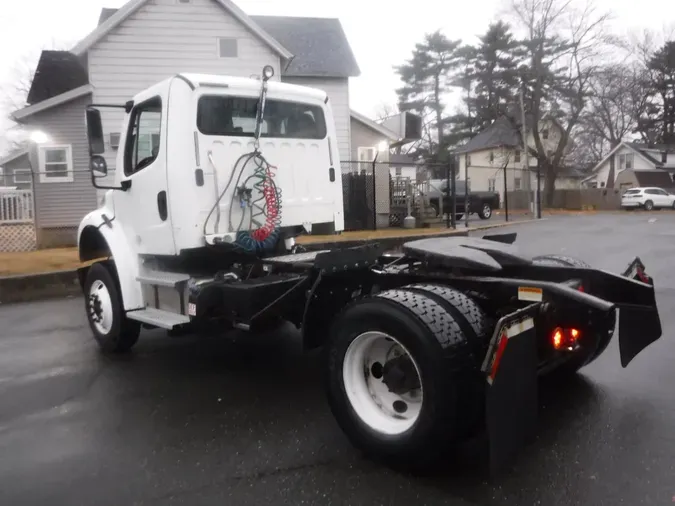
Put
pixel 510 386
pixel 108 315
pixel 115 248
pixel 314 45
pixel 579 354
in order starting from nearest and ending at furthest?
pixel 510 386, pixel 579 354, pixel 115 248, pixel 108 315, pixel 314 45

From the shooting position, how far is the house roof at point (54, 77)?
2214 cm

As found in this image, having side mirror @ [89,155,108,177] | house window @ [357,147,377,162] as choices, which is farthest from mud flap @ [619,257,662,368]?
house window @ [357,147,377,162]

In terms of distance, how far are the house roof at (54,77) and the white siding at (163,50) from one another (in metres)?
3.83

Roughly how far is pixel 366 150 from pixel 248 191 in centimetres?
1898

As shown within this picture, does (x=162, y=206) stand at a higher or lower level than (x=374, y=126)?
lower

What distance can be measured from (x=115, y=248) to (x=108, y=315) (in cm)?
73

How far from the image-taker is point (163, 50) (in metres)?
19.2

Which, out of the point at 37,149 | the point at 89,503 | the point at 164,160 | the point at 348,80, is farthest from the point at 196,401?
the point at 348,80

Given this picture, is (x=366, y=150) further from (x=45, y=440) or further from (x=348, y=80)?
(x=45, y=440)

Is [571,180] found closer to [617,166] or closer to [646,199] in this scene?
[617,166]

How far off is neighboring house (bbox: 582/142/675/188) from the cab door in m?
58.5

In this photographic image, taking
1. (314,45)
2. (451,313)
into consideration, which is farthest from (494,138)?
(451,313)

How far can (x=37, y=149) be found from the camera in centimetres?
1847

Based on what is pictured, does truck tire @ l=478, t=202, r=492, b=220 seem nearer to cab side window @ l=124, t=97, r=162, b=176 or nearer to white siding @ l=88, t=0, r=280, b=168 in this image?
white siding @ l=88, t=0, r=280, b=168
